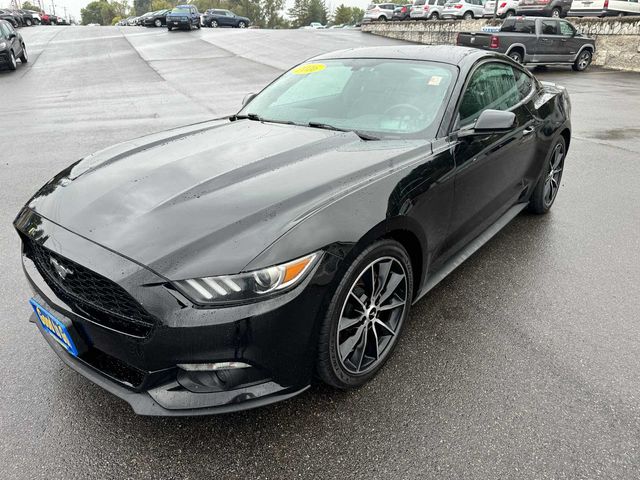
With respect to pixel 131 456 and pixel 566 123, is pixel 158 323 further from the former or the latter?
pixel 566 123

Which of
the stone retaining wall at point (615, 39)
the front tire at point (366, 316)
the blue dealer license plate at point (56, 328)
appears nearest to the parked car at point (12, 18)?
the stone retaining wall at point (615, 39)

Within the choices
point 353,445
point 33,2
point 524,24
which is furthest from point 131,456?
point 33,2

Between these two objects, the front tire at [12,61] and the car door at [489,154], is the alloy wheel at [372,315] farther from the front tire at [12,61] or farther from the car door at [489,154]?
the front tire at [12,61]

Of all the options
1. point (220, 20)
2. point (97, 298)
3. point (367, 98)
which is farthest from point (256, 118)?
point (220, 20)

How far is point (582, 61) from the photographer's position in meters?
18.5

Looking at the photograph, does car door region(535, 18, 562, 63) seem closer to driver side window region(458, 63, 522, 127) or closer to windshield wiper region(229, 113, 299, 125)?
driver side window region(458, 63, 522, 127)

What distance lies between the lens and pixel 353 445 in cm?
208

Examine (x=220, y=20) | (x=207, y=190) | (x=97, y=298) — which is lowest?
A: (x=97, y=298)

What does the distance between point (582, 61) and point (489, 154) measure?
18782 millimetres

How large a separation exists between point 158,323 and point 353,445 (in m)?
0.99

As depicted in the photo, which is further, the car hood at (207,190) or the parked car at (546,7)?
the parked car at (546,7)

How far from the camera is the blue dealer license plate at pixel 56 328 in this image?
6.68 ft

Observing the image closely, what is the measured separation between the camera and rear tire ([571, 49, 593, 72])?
18297mm

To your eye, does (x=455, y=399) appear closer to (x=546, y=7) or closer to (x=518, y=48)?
(x=518, y=48)
